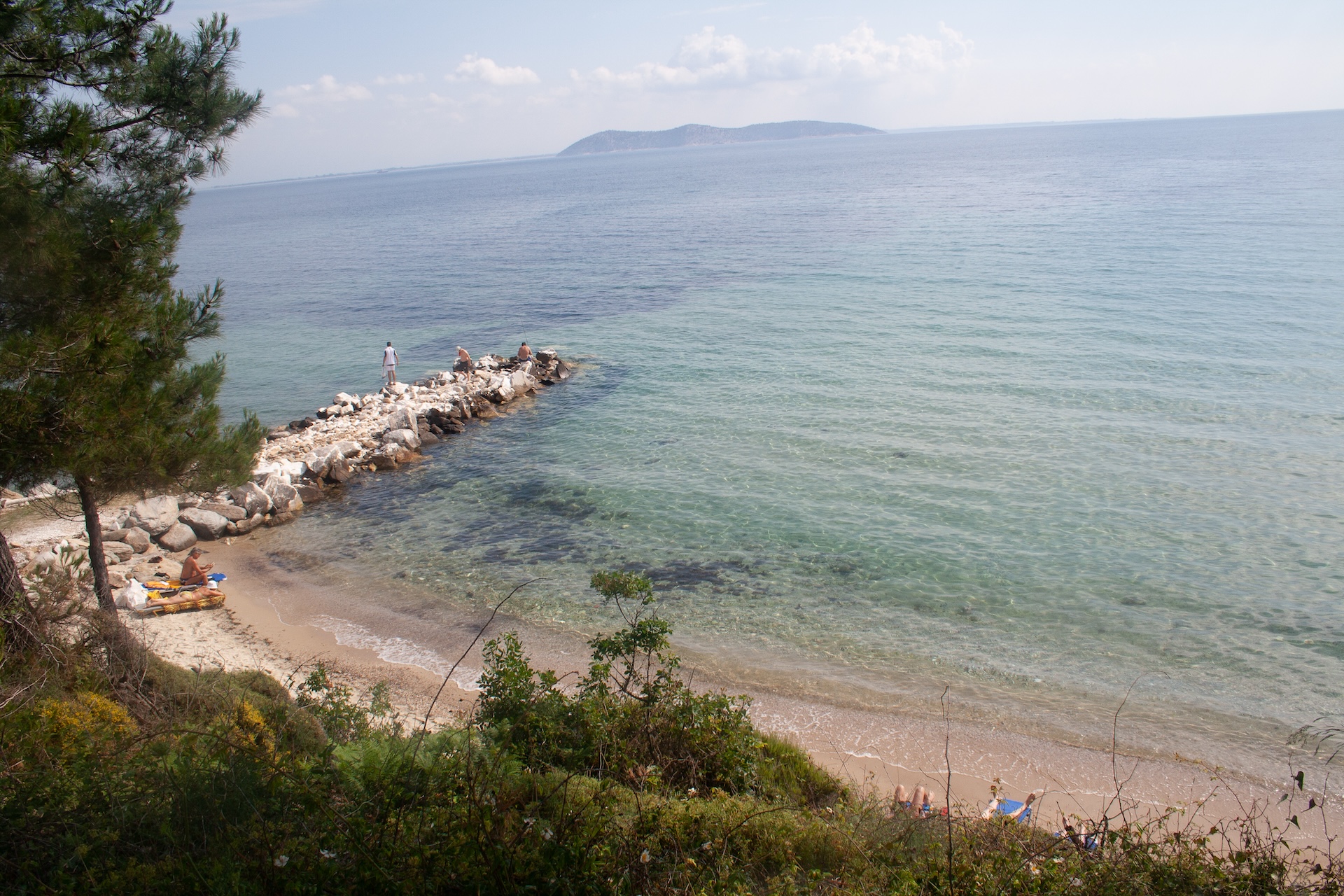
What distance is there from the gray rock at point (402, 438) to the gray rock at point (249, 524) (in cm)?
509

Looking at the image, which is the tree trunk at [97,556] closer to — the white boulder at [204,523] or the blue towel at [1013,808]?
the white boulder at [204,523]

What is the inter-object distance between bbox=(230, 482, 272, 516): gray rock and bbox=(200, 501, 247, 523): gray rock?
12 centimetres

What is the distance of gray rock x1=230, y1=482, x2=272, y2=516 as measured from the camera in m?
20.2

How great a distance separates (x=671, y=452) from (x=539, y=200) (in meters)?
121

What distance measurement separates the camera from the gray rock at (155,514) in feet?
61.8

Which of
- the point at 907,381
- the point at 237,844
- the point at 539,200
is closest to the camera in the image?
the point at 237,844

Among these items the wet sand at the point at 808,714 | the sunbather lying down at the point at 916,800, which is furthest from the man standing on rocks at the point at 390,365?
the sunbather lying down at the point at 916,800

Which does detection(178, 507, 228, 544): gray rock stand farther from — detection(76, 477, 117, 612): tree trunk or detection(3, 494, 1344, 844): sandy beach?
detection(76, 477, 117, 612): tree trunk

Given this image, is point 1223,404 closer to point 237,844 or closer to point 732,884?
point 732,884

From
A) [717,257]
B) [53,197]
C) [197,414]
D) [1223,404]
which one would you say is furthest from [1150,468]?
[717,257]

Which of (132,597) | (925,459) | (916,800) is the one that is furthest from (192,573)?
(925,459)

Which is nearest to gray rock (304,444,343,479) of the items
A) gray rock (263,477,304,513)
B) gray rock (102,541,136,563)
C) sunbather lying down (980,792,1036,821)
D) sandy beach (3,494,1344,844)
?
gray rock (263,477,304,513)

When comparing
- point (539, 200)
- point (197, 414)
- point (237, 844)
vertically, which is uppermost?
point (539, 200)

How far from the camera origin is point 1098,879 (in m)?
5.49
